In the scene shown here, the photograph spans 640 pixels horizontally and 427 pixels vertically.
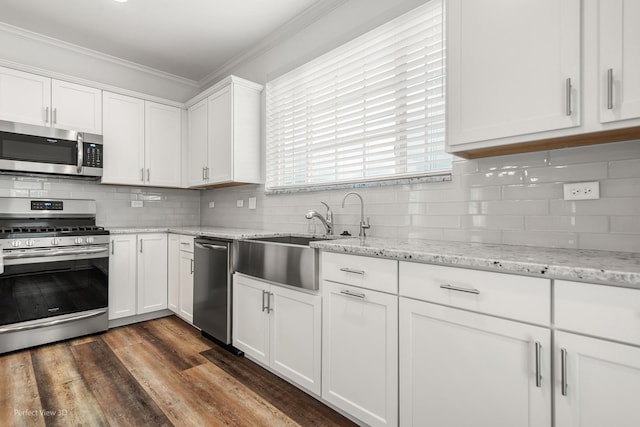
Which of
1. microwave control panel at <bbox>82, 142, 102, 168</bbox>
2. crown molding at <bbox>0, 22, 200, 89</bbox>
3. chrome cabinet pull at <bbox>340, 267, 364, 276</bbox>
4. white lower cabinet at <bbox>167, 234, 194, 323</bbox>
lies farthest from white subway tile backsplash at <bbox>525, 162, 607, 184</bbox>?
crown molding at <bbox>0, 22, 200, 89</bbox>

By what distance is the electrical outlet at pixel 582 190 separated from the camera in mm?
1482

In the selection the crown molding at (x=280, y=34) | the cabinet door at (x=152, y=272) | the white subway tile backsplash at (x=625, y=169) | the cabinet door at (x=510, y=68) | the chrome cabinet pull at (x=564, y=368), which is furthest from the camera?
the cabinet door at (x=152, y=272)

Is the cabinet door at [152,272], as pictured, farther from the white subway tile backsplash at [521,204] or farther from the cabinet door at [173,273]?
the white subway tile backsplash at [521,204]

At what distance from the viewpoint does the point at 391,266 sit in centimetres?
154

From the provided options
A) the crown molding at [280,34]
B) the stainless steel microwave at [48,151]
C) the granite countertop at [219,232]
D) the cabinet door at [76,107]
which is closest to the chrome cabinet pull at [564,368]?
the granite countertop at [219,232]

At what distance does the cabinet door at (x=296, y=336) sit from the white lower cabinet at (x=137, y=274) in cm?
180

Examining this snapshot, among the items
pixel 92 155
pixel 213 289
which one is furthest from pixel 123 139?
pixel 213 289

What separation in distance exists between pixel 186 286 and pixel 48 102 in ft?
6.89

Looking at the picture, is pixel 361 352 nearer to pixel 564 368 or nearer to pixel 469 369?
pixel 469 369

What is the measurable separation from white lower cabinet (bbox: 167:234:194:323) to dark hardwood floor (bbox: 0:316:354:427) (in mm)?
439

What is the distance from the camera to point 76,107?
3.24 metres

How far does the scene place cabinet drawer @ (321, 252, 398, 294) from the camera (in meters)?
1.54

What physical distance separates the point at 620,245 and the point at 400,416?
1.20 metres

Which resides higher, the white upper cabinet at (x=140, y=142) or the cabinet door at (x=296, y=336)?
the white upper cabinet at (x=140, y=142)
